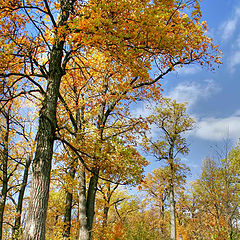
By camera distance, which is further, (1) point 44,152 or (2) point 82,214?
(2) point 82,214

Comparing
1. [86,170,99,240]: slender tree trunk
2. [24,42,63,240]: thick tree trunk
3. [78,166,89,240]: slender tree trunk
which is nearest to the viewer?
[24,42,63,240]: thick tree trunk

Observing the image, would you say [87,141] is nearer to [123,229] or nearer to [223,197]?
[223,197]

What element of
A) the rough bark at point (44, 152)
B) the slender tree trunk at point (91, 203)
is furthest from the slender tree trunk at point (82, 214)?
the rough bark at point (44, 152)

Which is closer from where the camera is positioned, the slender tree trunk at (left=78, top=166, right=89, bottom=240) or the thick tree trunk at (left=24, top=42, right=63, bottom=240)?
the thick tree trunk at (left=24, top=42, right=63, bottom=240)

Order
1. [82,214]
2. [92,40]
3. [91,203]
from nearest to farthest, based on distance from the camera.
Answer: [92,40] < [82,214] < [91,203]

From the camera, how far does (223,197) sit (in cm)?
1295

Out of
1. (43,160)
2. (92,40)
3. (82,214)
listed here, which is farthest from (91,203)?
(92,40)

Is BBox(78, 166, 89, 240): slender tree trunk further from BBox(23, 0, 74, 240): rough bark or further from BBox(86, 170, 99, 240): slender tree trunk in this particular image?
BBox(23, 0, 74, 240): rough bark

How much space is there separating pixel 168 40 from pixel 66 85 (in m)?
6.55

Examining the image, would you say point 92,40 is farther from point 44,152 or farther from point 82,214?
point 82,214

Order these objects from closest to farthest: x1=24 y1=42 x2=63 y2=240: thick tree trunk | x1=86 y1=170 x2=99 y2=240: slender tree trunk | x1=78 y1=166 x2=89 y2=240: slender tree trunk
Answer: x1=24 y1=42 x2=63 y2=240: thick tree trunk < x1=78 y1=166 x2=89 y2=240: slender tree trunk < x1=86 y1=170 x2=99 y2=240: slender tree trunk

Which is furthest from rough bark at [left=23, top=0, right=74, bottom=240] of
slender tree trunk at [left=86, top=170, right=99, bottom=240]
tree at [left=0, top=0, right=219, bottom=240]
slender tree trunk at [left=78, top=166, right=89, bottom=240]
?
slender tree trunk at [left=78, top=166, right=89, bottom=240]

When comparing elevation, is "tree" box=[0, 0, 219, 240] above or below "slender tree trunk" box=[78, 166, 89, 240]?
above

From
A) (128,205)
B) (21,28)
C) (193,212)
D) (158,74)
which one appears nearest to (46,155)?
(21,28)
